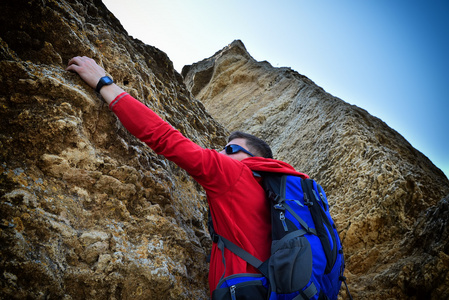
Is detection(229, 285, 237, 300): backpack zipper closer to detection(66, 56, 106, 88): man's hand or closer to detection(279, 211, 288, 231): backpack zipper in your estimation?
detection(279, 211, 288, 231): backpack zipper

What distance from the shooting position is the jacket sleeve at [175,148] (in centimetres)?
222

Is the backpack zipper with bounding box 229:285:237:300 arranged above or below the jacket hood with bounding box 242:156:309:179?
below

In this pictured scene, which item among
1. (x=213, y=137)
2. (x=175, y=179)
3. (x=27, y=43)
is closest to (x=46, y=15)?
(x=27, y=43)

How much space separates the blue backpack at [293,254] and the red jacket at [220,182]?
107mm

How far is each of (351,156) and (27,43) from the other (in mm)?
6153

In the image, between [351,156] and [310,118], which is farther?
[310,118]

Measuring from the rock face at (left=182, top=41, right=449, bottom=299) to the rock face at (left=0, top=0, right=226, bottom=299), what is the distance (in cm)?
283

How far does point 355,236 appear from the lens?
16.1 feet

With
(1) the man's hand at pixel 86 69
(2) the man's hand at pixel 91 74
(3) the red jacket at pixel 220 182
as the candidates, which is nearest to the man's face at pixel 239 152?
(3) the red jacket at pixel 220 182

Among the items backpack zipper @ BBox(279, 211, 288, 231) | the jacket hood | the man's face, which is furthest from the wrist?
backpack zipper @ BBox(279, 211, 288, 231)

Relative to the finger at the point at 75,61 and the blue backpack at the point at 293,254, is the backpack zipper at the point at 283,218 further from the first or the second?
the finger at the point at 75,61

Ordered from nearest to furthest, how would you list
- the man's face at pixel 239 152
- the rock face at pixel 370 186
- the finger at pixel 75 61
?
the finger at pixel 75 61, the man's face at pixel 239 152, the rock face at pixel 370 186

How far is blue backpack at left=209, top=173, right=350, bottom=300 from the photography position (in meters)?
1.91

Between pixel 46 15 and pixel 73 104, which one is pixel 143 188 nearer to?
pixel 73 104
